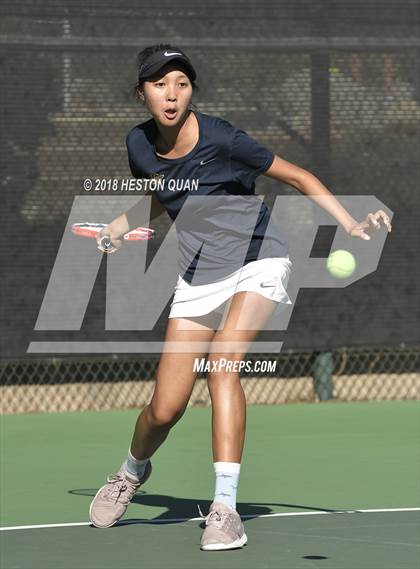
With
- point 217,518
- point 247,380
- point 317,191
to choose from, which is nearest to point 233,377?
point 217,518

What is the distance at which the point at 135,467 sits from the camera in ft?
20.5

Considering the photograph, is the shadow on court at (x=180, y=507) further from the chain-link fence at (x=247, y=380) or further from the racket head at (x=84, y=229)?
the chain-link fence at (x=247, y=380)

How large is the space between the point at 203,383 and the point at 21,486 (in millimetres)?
3257

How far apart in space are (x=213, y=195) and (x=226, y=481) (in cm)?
112

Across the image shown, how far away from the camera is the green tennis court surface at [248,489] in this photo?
18.6ft

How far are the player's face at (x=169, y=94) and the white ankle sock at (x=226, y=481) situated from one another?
1331mm

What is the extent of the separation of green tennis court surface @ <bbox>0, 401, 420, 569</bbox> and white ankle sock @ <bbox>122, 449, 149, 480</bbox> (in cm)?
22

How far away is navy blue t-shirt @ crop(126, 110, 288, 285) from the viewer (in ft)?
19.3

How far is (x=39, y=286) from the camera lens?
9.95 metres

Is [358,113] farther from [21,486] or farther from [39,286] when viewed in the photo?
[21,486]

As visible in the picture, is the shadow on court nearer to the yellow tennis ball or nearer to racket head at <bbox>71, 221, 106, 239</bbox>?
the yellow tennis ball

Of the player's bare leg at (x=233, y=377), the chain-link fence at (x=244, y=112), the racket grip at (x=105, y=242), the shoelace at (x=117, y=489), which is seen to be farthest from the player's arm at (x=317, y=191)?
the chain-link fence at (x=244, y=112)

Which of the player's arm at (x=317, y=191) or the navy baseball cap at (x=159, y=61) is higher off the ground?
the navy baseball cap at (x=159, y=61)

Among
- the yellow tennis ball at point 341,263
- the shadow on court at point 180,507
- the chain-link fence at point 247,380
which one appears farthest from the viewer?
the chain-link fence at point 247,380
